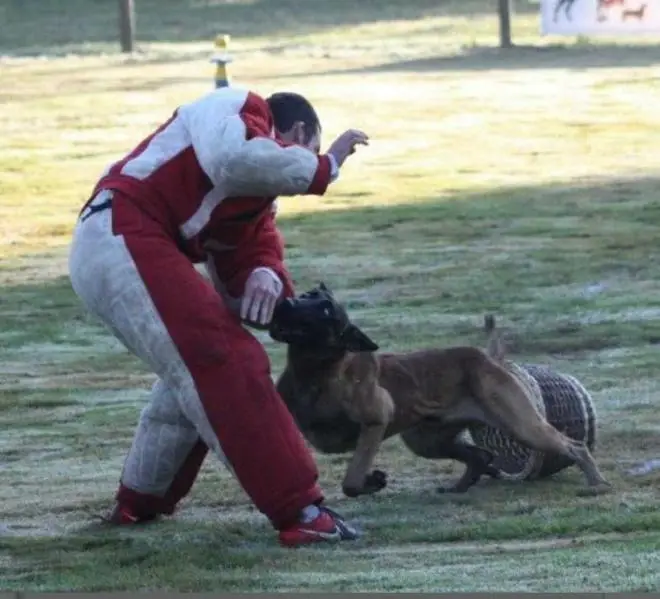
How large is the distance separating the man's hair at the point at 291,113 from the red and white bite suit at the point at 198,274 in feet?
0.37

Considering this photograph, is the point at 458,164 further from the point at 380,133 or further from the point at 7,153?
the point at 7,153

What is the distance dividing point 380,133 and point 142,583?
594 inches

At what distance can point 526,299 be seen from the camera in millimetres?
12766

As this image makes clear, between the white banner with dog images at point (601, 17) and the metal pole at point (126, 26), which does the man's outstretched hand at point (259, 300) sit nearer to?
the metal pole at point (126, 26)

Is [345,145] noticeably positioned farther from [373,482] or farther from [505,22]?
[505,22]

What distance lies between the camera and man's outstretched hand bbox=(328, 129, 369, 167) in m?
6.85

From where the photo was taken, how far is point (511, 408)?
7.76 meters

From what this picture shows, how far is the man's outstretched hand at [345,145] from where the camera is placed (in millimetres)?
6848

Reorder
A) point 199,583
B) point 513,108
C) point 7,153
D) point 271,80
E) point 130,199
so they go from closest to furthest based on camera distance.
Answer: point 199,583
point 130,199
point 7,153
point 513,108
point 271,80

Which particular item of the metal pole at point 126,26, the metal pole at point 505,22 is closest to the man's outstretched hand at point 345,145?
the metal pole at point 505,22

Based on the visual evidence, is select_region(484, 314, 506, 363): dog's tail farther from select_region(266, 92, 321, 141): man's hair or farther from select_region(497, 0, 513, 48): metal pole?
select_region(497, 0, 513, 48): metal pole

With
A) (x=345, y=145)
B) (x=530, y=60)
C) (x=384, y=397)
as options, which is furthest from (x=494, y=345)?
(x=530, y=60)

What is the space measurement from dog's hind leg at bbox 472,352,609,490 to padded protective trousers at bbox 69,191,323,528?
1098mm

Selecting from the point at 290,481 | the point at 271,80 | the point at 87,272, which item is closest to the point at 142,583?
the point at 290,481
